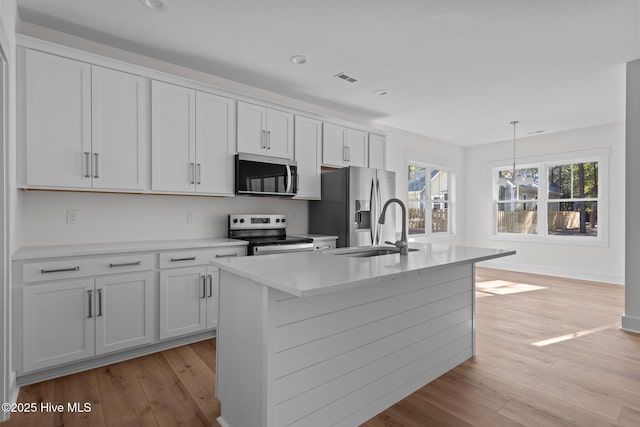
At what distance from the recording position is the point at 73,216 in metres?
2.92

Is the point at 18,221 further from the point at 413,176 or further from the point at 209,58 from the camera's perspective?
the point at 413,176

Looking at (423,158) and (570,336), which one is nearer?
(570,336)

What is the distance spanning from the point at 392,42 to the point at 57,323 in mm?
3388

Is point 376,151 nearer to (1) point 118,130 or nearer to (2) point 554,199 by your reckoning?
(1) point 118,130

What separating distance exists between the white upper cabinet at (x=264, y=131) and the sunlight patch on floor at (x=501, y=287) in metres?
3.51

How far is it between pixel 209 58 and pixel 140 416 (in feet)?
9.74

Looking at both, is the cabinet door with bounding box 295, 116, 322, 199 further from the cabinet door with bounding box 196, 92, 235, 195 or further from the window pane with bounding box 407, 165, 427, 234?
the window pane with bounding box 407, 165, 427, 234

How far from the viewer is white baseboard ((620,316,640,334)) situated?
335 centimetres

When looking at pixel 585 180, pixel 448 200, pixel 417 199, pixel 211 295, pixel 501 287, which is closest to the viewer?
pixel 211 295

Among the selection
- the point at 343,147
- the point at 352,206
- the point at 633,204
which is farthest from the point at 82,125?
the point at 633,204

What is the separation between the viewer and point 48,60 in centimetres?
253

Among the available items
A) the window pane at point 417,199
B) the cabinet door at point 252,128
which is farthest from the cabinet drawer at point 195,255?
the window pane at point 417,199

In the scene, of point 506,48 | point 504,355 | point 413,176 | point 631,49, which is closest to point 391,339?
point 504,355

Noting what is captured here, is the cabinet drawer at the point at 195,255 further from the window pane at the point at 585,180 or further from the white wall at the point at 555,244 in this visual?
the window pane at the point at 585,180
